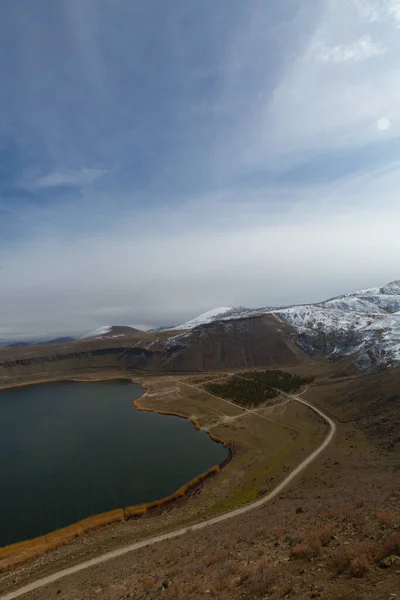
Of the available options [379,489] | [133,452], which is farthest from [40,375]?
[379,489]

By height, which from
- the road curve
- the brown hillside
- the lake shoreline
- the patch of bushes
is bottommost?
the lake shoreline

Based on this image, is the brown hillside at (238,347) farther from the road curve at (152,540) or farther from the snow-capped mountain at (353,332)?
the road curve at (152,540)

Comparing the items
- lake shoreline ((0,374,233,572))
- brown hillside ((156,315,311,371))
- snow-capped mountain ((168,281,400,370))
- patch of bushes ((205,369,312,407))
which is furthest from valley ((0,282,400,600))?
brown hillside ((156,315,311,371))

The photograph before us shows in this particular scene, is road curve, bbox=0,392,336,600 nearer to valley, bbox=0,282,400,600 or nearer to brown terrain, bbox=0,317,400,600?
valley, bbox=0,282,400,600

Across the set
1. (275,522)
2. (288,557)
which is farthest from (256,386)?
(288,557)

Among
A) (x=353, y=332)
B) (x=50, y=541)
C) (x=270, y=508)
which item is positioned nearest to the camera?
(x=270, y=508)

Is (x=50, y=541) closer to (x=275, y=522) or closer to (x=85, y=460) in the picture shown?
(x=85, y=460)

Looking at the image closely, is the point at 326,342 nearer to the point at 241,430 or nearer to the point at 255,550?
the point at 241,430
